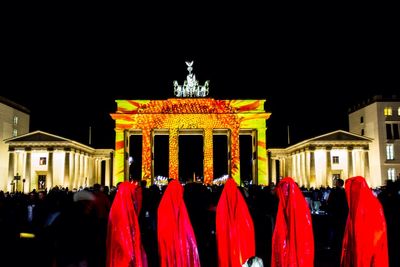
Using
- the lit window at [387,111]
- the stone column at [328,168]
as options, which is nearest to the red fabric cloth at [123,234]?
the stone column at [328,168]

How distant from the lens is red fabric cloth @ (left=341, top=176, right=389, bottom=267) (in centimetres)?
725

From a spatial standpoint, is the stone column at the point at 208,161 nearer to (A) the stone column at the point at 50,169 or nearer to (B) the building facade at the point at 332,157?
(B) the building facade at the point at 332,157

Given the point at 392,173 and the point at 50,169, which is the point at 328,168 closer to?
the point at 392,173

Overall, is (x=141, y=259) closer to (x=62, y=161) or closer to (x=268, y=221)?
(x=268, y=221)

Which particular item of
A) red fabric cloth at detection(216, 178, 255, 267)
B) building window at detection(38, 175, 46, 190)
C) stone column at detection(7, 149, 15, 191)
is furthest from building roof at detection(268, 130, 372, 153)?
red fabric cloth at detection(216, 178, 255, 267)

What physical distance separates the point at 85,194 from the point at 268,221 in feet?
19.5

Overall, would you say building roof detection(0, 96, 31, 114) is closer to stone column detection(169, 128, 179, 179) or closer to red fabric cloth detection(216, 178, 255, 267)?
stone column detection(169, 128, 179, 179)

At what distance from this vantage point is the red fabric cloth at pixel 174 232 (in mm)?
7707

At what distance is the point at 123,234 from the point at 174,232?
885 mm

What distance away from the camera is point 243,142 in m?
80.2

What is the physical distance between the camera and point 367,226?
7309mm

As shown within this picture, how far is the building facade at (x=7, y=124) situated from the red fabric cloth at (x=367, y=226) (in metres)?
56.5

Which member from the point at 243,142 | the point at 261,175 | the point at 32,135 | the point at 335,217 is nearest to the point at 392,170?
the point at 261,175

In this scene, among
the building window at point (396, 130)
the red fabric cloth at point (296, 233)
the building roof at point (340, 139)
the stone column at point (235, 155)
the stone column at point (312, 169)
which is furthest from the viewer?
the building window at point (396, 130)
